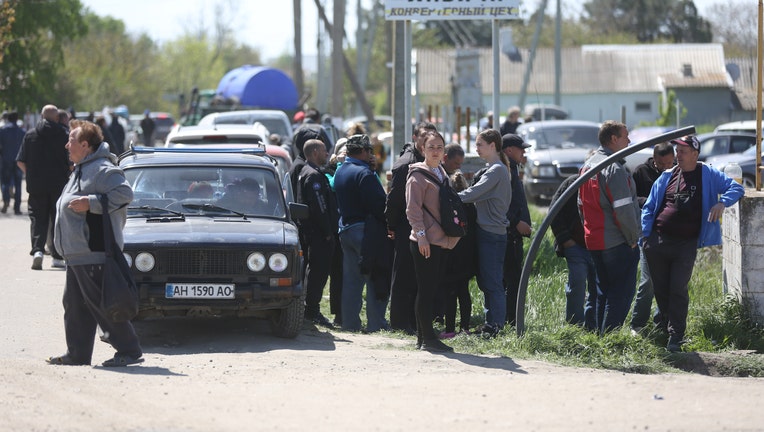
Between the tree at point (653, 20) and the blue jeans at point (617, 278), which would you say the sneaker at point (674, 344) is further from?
the tree at point (653, 20)

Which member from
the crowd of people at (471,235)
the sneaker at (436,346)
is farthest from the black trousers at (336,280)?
the sneaker at (436,346)

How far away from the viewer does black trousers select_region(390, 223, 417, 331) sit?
10000mm

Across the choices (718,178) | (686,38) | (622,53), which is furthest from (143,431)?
(686,38)

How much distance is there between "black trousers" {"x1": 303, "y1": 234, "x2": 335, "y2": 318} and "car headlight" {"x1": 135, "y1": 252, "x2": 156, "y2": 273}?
7.09ft

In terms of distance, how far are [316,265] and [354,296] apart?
0.52 metres

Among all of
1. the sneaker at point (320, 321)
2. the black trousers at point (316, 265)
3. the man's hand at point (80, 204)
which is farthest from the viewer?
the sneaker at point (320, 321)

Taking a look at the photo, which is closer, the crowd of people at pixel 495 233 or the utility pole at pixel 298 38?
the crowd of people at pixel 495 233

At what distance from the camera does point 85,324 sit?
27.2 feet

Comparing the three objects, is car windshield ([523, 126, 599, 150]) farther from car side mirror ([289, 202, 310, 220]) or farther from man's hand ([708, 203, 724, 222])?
man's hand ([708, 203, 724, 222])

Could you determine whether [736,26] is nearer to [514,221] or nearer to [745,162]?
[745,162]

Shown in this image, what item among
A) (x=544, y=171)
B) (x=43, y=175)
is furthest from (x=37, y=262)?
(x=544, y=171)

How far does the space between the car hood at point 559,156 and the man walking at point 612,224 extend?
44.1 ft

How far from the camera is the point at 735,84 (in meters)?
62.5

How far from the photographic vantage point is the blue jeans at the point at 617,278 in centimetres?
981
